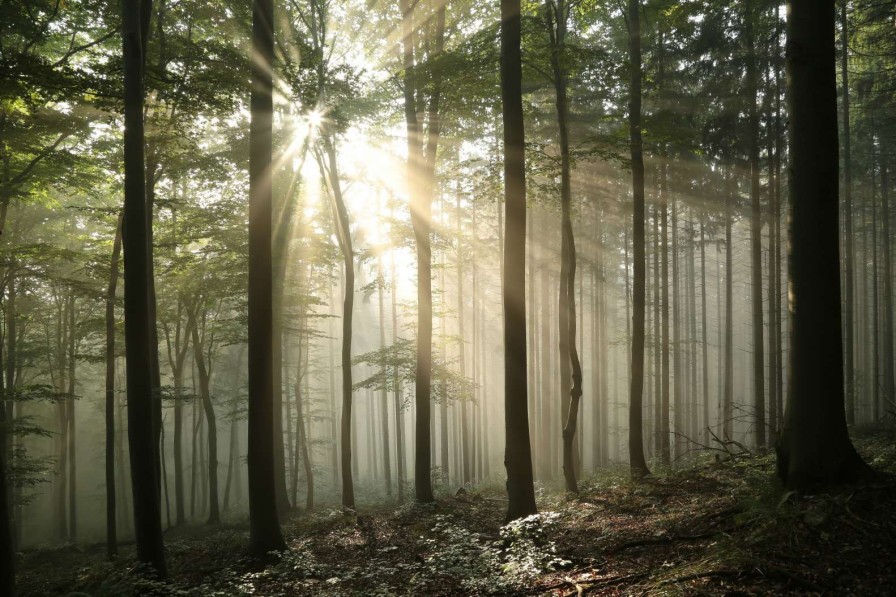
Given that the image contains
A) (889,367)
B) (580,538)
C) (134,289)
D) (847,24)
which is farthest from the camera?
(889,367)

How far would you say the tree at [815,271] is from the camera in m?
5.45

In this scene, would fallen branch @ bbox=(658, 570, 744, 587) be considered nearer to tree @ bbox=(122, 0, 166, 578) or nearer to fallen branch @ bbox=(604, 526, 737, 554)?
fallen branch @ bbox=(604, 526, 737, 554)

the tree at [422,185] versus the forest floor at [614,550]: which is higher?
the tree at [422,185]

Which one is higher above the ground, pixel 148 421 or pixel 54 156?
pixel 54 156

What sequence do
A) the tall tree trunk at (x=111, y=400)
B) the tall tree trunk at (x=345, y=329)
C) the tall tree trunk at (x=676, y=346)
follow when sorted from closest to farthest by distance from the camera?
the tall tree trunk at (x=111, y=400) < the tall tree trunk at (x=345, y=329) < the tall tree trunk at (x=676, y=346)

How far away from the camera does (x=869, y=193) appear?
28.7m

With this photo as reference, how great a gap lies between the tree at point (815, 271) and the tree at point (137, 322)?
865 centimetres

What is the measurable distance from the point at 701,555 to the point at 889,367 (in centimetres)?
2343

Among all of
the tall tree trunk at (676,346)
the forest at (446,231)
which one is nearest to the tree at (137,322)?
the forest at (446,231)

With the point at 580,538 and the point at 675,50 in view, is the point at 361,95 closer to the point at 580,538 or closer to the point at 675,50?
the point at 675,50

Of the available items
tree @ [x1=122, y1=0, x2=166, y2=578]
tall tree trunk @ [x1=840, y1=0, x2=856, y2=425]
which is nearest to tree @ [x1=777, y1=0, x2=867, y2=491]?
tree @ [x1=122, y1=0, x2=166, y2=578]

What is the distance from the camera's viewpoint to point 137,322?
7.75 metres

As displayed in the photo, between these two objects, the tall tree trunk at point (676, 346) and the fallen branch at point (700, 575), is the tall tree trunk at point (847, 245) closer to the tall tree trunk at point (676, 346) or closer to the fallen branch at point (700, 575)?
the tall tree trunk at point (676, 346)

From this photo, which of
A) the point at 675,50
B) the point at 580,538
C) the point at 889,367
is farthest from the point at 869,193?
the point at 580,538
